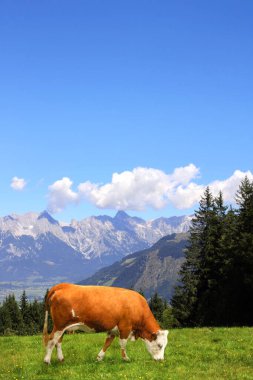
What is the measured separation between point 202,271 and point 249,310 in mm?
9179

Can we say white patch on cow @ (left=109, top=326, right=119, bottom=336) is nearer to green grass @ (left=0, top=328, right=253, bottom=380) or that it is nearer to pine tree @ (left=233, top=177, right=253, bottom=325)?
green grass @ (left=0, top=328, right=253, bottom=380)

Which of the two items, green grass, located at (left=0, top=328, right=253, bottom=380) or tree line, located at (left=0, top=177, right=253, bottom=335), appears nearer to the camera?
green grass, located at (left=0, top=328, right=253, bottom=380)

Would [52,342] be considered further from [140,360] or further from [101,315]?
[140,360]

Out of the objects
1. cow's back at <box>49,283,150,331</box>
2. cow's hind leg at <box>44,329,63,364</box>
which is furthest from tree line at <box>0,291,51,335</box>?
cow's back at <box>49,283,150,331</box>

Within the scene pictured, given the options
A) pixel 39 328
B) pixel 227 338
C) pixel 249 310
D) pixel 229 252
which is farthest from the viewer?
pixel 39 328

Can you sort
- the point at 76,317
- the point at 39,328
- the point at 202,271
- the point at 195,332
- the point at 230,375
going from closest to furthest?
the point at 230,375, the point at 76,317, the point at 195,332, the point at 202,271, the point at 39,328

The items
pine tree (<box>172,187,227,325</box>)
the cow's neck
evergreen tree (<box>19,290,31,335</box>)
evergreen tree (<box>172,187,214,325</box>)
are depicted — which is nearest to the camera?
the cow's neck

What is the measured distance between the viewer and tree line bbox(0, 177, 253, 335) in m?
49.8

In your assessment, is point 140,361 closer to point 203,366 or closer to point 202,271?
point 203,366

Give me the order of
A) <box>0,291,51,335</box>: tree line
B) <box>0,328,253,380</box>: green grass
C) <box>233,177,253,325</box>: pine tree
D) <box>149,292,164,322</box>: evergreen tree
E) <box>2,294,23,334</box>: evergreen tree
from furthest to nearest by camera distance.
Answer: <box>149,292,164,322</box>: evergreen tree < <box>2,294,23,334</box>: evergreen tree < <box>0,291,51,335</box>: tree line < <box>233,177,253,325</box>: pine tree < <box>0,328,253,380</box>: green grass

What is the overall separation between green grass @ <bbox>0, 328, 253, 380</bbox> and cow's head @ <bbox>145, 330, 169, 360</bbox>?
0.32 metres

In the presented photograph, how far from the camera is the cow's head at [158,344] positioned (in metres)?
17.5

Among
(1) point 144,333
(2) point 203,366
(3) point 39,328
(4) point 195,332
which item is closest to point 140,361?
(1) point 144,333

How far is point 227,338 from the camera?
23297 mm
